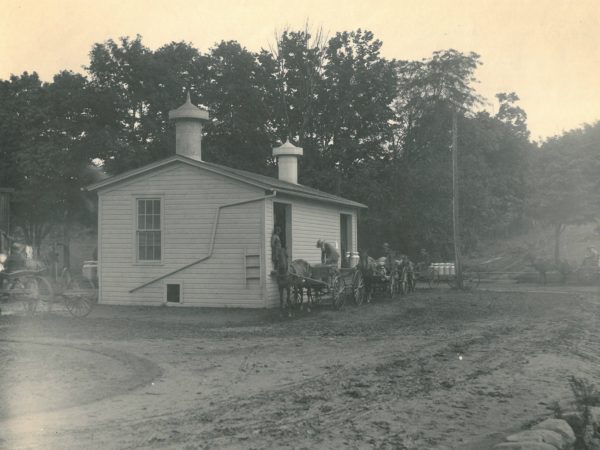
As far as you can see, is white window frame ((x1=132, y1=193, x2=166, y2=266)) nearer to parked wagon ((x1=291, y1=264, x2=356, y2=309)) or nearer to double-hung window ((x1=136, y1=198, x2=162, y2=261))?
double-hung window ((x1=136, y1=198, x2=162, y2=261))

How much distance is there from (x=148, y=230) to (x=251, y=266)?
137 inches

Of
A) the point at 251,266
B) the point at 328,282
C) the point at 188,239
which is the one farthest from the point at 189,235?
the point at 328,282

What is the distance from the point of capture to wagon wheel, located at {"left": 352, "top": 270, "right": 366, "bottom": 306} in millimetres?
20312

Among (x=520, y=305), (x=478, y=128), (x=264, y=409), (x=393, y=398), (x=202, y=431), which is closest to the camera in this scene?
(x=202, y=431)

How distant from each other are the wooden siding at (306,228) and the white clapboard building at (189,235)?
0.20 feet

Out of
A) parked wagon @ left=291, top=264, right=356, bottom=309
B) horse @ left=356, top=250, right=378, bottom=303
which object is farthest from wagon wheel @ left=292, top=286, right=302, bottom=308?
horse @ left=356, top=250, right=378, bottom=303

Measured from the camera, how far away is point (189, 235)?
19656mm

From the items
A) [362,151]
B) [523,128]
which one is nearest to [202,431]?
[362,151]

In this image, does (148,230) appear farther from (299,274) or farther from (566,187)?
(566,187)

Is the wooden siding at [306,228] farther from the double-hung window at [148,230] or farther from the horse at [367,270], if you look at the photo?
the double-hung window at [148,230]

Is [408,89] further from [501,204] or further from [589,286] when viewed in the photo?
[589,286]

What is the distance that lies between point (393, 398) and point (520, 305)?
45.1 feet

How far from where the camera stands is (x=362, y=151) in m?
40.2

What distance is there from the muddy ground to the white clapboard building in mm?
3299
